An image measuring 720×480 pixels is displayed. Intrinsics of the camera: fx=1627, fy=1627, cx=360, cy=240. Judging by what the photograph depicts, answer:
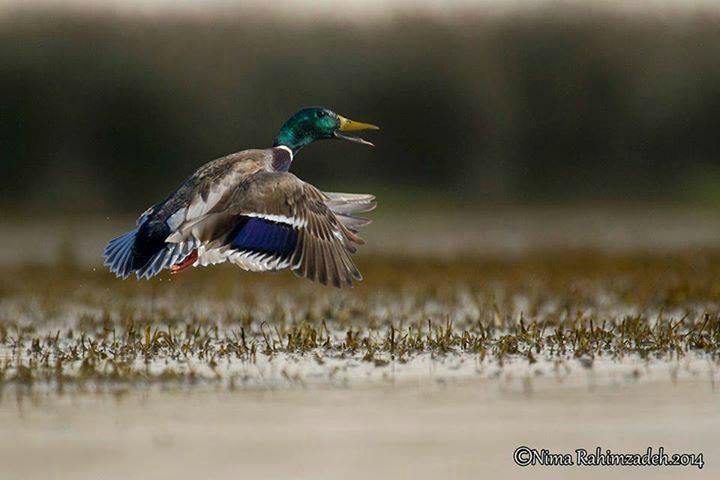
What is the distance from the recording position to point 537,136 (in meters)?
21.4

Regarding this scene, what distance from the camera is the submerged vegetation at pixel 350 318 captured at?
25.8ft

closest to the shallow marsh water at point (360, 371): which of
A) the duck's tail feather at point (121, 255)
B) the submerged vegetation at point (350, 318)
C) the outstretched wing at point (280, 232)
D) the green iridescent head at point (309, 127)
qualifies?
the submerged vegetation at point (350, 318)

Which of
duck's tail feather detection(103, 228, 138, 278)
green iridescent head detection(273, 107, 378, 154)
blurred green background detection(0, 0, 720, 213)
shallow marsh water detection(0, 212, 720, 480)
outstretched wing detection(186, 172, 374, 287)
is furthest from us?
blurred green background detection(0, 0, 720, 213)

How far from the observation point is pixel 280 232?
8320mm

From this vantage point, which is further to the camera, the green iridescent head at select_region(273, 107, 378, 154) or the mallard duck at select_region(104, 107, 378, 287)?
the green iridescent head at select_region(273, 107, 378, 154)

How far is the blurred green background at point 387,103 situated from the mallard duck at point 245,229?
10914 mm

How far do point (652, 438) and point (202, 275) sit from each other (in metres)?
7.29

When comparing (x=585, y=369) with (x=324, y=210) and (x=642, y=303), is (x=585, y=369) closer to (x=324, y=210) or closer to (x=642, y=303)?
(x=324, y=210)

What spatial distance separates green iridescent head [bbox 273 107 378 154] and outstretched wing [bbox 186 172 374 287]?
41.7 inches

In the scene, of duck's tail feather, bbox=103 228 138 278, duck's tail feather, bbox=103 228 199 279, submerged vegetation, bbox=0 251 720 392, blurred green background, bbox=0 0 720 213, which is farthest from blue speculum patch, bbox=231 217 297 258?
blurred green background, bbox=0 0 720 213

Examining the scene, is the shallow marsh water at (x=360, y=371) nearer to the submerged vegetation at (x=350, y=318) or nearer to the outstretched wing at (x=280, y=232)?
the submerged vegetation at (x=350, y=318)

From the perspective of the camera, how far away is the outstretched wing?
8.20m

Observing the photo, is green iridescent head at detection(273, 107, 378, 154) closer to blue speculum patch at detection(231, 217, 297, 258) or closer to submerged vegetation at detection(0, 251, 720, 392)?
submerged vegetation at detection(0, 251, 720, 392)

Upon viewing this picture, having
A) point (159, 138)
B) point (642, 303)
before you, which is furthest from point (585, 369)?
point (159, 138)
